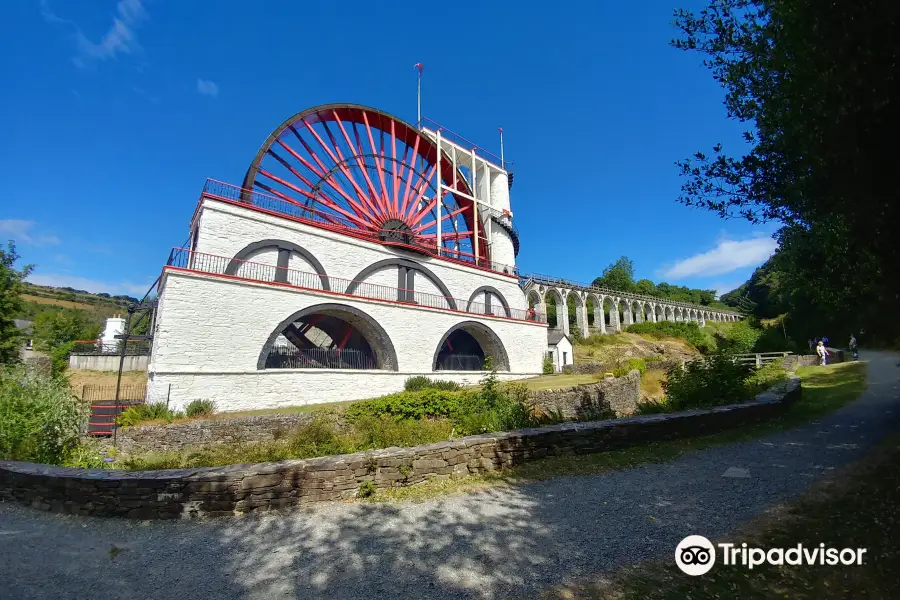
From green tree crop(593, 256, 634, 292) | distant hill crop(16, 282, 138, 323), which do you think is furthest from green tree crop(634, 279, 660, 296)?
distant hill crop(16, 282, 138, 323)

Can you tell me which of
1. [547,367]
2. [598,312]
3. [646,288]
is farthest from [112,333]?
[646,288]

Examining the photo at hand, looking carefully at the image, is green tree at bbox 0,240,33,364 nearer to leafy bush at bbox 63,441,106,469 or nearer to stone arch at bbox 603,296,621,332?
leafy bush at bbox 63,441,106,469

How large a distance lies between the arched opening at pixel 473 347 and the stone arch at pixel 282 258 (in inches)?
324

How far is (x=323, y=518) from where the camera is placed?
4.32m

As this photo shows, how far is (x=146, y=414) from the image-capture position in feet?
38.7

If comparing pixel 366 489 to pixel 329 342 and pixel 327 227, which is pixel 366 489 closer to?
pixel 327 227

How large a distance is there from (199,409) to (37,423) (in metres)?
6.34

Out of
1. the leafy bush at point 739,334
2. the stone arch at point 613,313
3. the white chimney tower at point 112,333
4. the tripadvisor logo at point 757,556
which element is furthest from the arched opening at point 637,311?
the white chimney tower at point 112,333

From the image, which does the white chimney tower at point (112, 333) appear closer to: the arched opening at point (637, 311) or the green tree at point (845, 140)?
the green tree at point (845, 140)

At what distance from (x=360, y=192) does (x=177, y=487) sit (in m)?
20.9

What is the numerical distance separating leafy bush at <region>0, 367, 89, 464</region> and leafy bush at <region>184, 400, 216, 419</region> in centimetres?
534

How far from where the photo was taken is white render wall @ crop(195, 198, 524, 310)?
15992 millimetres

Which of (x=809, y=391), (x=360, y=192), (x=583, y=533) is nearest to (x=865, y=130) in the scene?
(x=583, y=533)

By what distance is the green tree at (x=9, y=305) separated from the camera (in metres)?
17.3
